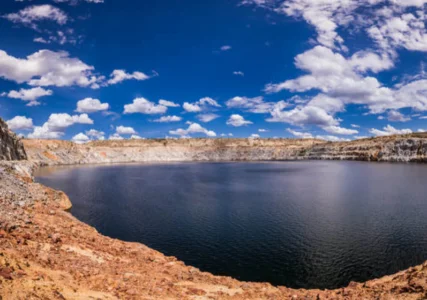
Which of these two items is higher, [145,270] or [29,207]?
[29,207]

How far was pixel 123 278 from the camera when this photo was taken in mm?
16625

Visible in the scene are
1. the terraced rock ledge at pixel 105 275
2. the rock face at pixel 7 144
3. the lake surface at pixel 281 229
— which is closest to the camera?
the terraced rock ledge at pixel 105 275

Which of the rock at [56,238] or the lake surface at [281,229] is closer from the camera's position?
the rock at [56,238]

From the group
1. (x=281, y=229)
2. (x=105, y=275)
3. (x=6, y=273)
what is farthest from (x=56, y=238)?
(x=281, y=229)

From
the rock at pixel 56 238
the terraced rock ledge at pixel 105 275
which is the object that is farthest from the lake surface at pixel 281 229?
the rock at pixel 56 238

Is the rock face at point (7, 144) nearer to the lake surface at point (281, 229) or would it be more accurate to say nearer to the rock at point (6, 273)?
the lake surface at point (281, 229)

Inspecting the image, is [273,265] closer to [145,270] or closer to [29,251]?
[145,270]

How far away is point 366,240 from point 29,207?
108 feet

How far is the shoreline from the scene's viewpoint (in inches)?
530

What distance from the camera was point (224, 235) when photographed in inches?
1227

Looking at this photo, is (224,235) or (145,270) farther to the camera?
(224,235)

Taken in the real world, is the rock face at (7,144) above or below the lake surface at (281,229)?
above

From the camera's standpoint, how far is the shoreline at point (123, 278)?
13469 mm

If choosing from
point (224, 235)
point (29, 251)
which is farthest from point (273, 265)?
point (29, 251)
